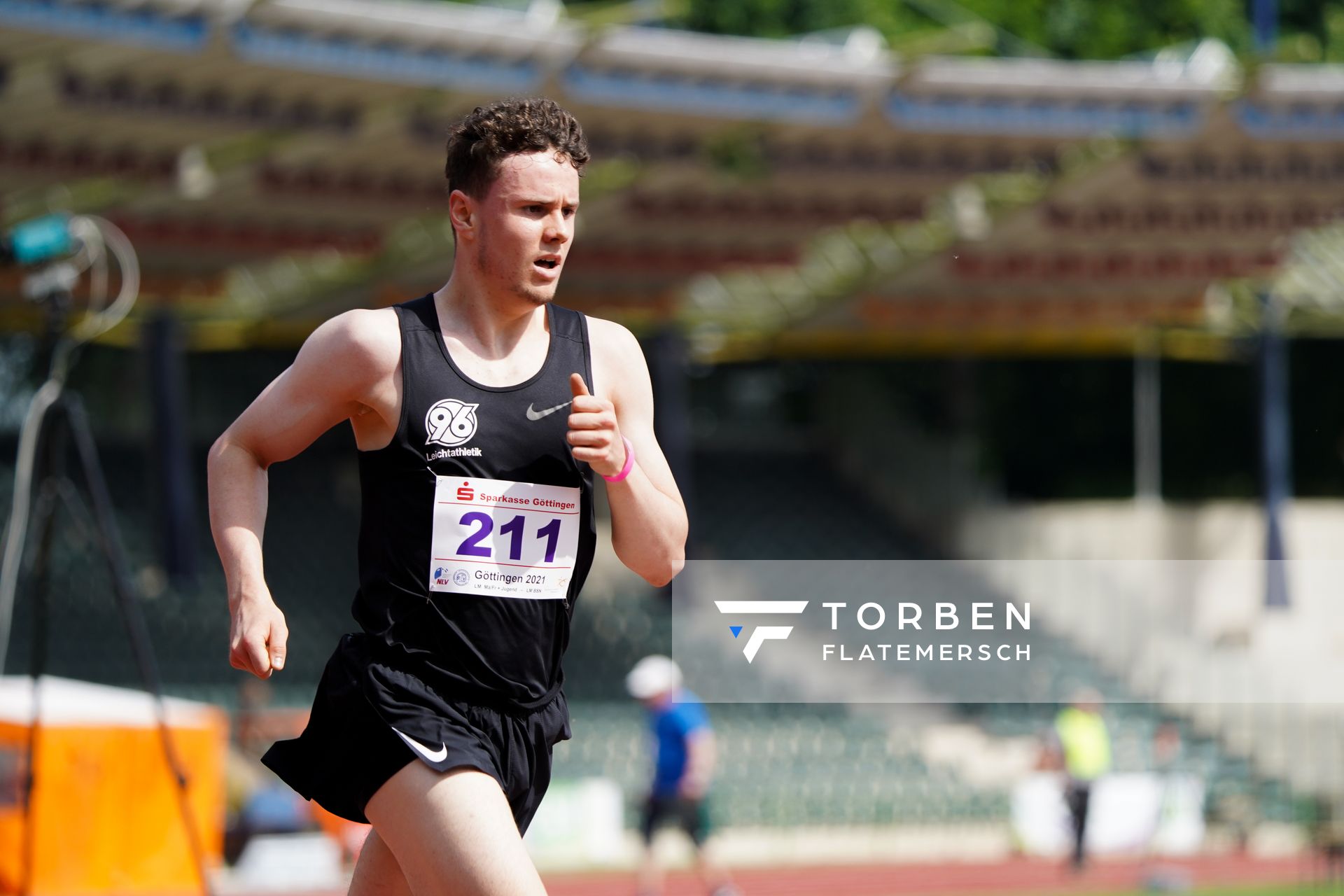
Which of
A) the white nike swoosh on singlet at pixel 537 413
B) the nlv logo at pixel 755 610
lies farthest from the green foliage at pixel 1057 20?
the white nike swoosh on singlet at pixel 537 413

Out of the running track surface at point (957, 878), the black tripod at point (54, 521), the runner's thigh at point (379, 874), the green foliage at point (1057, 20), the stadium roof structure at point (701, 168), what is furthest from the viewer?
the green foliage at point (1057, 20)

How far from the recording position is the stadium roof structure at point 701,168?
703 inches

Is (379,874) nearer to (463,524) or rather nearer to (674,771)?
(463,524)

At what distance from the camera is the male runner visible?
3.18 metres

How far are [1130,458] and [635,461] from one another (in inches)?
909

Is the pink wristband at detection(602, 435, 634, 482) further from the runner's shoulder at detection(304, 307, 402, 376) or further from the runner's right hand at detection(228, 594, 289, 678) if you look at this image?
the runner's right hand at detection(228, 594, 289, 678)

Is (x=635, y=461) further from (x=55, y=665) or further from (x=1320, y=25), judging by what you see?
(x=1320, y=25)

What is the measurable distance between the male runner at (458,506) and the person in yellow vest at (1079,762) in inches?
460

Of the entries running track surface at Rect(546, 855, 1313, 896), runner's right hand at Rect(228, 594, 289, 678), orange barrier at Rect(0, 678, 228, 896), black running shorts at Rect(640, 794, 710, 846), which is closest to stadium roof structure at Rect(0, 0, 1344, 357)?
running track surface at Rect(546, 855, 1313, 896)

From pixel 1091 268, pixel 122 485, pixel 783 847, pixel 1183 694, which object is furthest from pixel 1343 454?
pixel 122 485

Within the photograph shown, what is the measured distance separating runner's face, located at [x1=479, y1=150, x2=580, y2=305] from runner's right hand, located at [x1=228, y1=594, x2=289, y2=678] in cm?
71

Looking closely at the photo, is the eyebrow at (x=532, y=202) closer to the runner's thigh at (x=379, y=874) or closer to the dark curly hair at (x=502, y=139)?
the dark curly hair at (x=502, y=139)

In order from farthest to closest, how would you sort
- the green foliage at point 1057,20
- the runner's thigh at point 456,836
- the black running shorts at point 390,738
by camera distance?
the green foliage at point 1057,20, the black running shorts at point 390,738, the runner's thigh at point 456,836

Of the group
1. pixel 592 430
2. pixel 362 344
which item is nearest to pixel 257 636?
pixel 362 344
